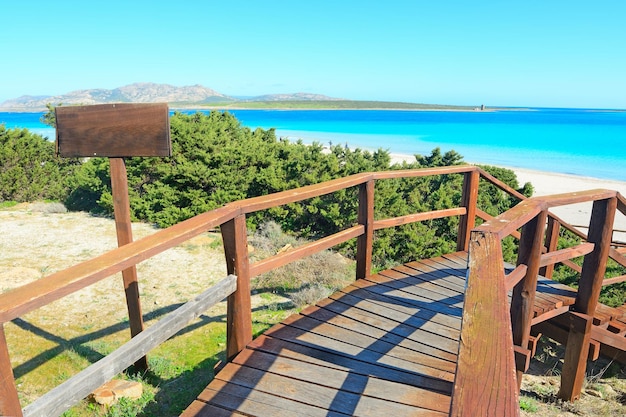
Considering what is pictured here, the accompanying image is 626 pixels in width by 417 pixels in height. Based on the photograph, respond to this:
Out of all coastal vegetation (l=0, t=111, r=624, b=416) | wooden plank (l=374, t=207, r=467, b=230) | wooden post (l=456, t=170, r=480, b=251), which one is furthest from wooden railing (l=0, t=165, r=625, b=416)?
coastal vegetation (l=0, t=111, r=624, b=416)

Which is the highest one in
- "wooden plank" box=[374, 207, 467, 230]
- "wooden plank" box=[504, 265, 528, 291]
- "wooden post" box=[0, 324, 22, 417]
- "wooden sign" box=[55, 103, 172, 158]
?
"wooden sign" box=[55, 103, 172, 158]

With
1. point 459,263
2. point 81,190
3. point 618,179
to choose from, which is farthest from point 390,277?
point 618,179

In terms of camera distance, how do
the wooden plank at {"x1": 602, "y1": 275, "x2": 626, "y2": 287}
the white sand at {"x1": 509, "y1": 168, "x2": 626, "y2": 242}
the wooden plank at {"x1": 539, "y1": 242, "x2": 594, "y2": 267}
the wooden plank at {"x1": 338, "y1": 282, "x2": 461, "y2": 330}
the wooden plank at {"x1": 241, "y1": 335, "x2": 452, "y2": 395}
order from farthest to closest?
1. the white sand at {"x1": 509, "y1": 168, "x2": 626, "y2": 242}
2. the wooden plank at {"x1": 602, "y1": 275, "x2": 626, "y2": 287}
3. the wooden plank at {"x1": 338, "y1": 282, "x2": 461, "y2": 330}
4. the wooden plank at {"x1": 539, "y1": 242, "x2": 594, "y2": 267}
5. the wooden plank at {"x1": 241, "y1": 335, "x2": 452, "y2": 395}

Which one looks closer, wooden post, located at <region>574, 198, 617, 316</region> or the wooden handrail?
the wooden handrail

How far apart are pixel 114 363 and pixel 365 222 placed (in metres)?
2.60

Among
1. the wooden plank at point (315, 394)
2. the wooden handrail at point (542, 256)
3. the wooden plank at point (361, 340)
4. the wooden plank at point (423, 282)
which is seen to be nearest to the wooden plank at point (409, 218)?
the wooden plank at point (423, 282)

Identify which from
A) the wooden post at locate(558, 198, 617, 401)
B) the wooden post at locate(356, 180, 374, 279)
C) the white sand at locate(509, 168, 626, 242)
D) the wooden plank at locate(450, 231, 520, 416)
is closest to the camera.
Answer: the wooden plank at locate(450, 231, 520, 416)

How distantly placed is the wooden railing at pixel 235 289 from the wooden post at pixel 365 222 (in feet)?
0.03

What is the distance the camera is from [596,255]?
12.4 ft

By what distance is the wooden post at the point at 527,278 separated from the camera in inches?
117

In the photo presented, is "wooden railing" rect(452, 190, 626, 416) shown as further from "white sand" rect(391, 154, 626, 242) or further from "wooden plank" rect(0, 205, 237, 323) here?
"white sand" rect(391, 154, 626, 242)

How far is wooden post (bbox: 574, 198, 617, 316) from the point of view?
11.9 feet

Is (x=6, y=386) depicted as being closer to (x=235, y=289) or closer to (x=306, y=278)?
(x=235, y=289)

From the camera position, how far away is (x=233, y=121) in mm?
14039
